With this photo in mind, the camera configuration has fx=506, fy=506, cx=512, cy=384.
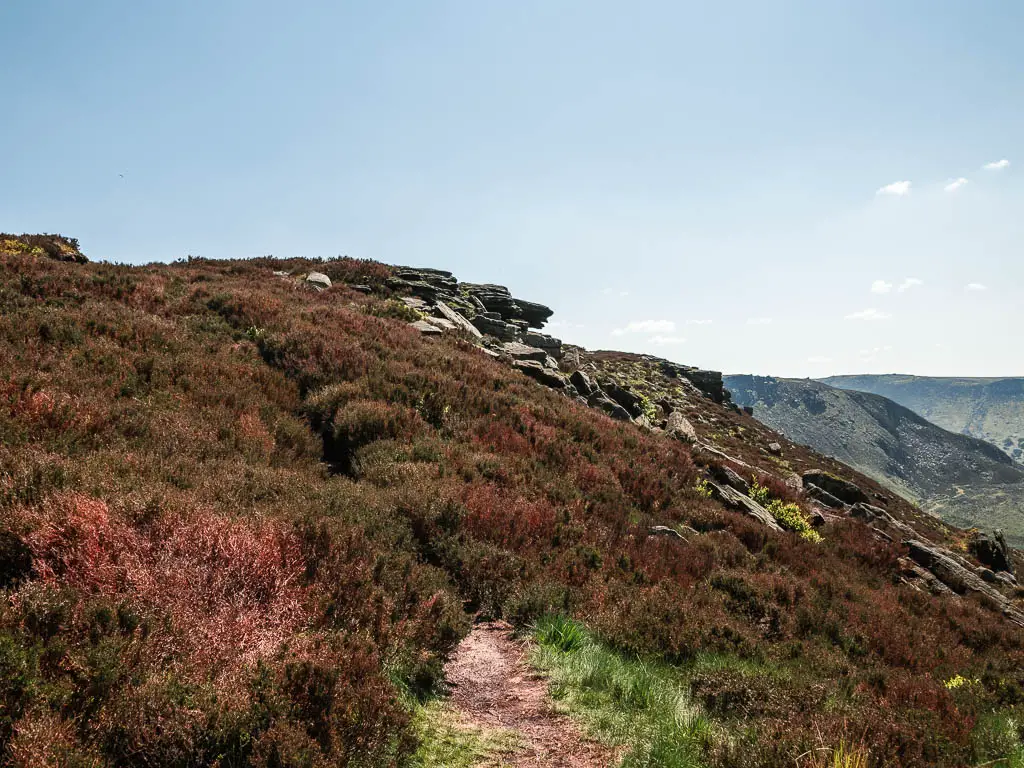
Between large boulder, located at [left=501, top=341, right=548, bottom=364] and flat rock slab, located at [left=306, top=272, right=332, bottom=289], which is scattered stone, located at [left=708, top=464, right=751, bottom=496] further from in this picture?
flat rock slab, located at [left=306, top=272, right=332, bottom=289]

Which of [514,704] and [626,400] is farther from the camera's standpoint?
[626,400]

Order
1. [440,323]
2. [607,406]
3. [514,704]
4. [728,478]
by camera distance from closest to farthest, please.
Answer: [514,704], [728,478], [607,406], [440,323]

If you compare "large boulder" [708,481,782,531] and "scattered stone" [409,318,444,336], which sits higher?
"scattered stone" [409,318,444,336]

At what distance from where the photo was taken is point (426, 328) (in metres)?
21.5

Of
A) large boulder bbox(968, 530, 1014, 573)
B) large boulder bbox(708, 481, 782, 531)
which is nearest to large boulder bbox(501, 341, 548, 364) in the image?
large boulder bbox(708, 481, 782, 531)

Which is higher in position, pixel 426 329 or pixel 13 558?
pixel 426 329

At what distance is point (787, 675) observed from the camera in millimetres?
6289

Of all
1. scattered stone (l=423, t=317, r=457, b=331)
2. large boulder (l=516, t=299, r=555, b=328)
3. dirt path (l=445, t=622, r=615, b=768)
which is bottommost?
dirt path (l=445, t=622, r=615, b=768)

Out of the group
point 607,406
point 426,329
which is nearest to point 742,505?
point 607,406

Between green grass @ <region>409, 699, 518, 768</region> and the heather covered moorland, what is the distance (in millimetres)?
98

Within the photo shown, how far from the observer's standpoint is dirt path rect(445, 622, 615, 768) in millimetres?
4320

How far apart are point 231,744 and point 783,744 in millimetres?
4167

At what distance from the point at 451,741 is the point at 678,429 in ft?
67.5

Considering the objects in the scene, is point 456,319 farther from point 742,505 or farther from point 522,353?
point 742,505
